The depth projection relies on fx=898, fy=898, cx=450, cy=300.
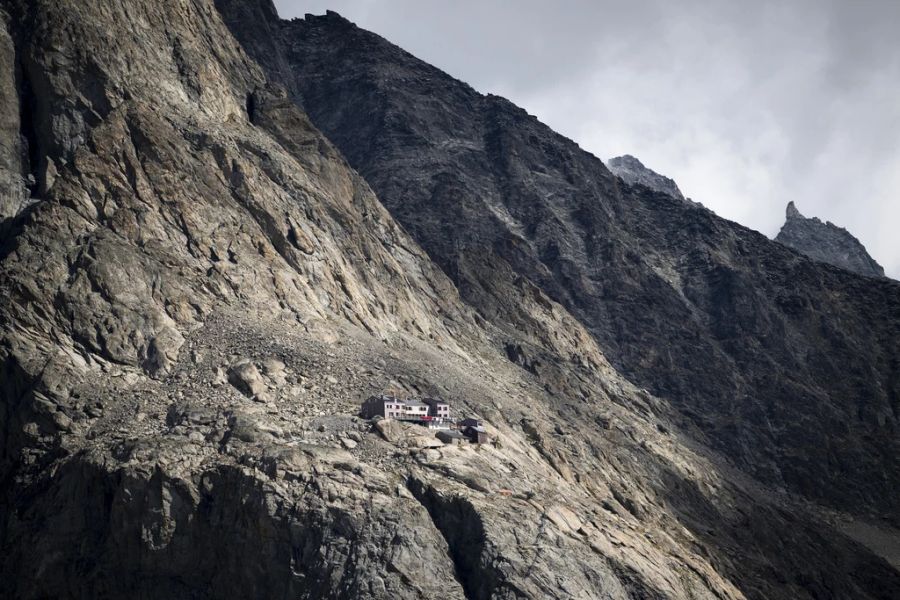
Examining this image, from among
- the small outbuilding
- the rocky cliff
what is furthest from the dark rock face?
the small outbuilding

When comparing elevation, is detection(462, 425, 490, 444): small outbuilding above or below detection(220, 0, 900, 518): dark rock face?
below

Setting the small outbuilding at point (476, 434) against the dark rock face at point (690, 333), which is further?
the dark rock face at point (690, 333)

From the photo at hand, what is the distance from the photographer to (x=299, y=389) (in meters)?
89.0

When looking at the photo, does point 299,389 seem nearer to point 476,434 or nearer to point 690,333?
point 476,434

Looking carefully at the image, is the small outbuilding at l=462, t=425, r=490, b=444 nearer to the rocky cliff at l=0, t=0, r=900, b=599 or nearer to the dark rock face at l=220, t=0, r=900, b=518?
the rocky cliff at l=0, t=0, r=900, b=599

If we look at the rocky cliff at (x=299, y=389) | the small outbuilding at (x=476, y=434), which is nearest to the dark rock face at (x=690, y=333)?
the rocky cliff at (x=299, y=389)

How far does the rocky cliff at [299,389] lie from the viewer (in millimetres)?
71812

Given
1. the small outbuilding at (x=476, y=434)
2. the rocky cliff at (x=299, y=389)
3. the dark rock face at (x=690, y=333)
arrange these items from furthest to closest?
1. the dark rock face at (x=690, y=333)
2. the small outbuilding at (x=476, y=434)
3. the rocky cliff at (x=299, y=389)

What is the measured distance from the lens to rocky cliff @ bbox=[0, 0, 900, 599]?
71.8 meters

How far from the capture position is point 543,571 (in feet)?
235

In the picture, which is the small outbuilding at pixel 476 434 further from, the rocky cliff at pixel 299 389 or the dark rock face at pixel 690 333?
the dark rock face at pixel 690 333

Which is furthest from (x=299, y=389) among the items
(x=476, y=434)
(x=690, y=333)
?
(x=690, y=333)

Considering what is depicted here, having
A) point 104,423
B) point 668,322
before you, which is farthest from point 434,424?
point 668,322

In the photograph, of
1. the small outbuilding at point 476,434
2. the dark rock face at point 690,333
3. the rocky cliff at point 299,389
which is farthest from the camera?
the dark rock face at point 690,333
